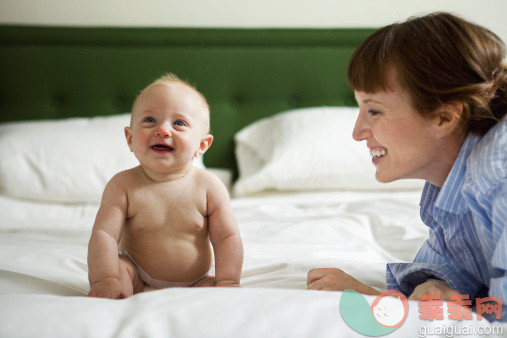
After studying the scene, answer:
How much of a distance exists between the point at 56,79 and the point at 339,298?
2261 mm

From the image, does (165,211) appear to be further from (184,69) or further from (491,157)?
(184,69)

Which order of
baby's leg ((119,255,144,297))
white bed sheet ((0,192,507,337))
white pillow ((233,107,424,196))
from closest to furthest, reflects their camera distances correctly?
white bed sheet ((0,192,507,337)) → baby's leg ((119,255,144,297)) → white pillow ((233,107,424,196))

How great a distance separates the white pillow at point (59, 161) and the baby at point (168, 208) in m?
0.95

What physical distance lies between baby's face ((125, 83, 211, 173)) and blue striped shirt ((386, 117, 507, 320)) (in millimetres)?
516

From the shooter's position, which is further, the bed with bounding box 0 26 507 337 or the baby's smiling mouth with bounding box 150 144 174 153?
the baby's smiling mouth with bounding box 150 144 174 153

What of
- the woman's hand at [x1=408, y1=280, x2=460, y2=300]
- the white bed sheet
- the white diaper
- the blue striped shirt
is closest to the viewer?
the white bed sheet

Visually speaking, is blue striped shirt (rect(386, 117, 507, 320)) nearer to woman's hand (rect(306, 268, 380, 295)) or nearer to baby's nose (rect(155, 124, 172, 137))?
woman's hand (rect(306, 268, 380, 295))

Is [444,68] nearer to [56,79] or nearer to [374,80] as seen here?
[374,80]

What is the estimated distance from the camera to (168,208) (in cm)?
110

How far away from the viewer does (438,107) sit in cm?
91

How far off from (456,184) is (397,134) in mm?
145

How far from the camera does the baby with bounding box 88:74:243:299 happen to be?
1.08 m

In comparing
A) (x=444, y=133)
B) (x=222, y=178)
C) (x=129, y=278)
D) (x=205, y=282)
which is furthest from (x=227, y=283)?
(x=222, y=178)

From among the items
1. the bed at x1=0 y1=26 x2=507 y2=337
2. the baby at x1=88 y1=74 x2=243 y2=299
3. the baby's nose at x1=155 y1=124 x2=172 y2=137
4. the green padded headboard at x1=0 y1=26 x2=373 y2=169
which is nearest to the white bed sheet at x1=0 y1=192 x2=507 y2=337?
the bed at x1=0 y1=26 x2=507 y2=337
